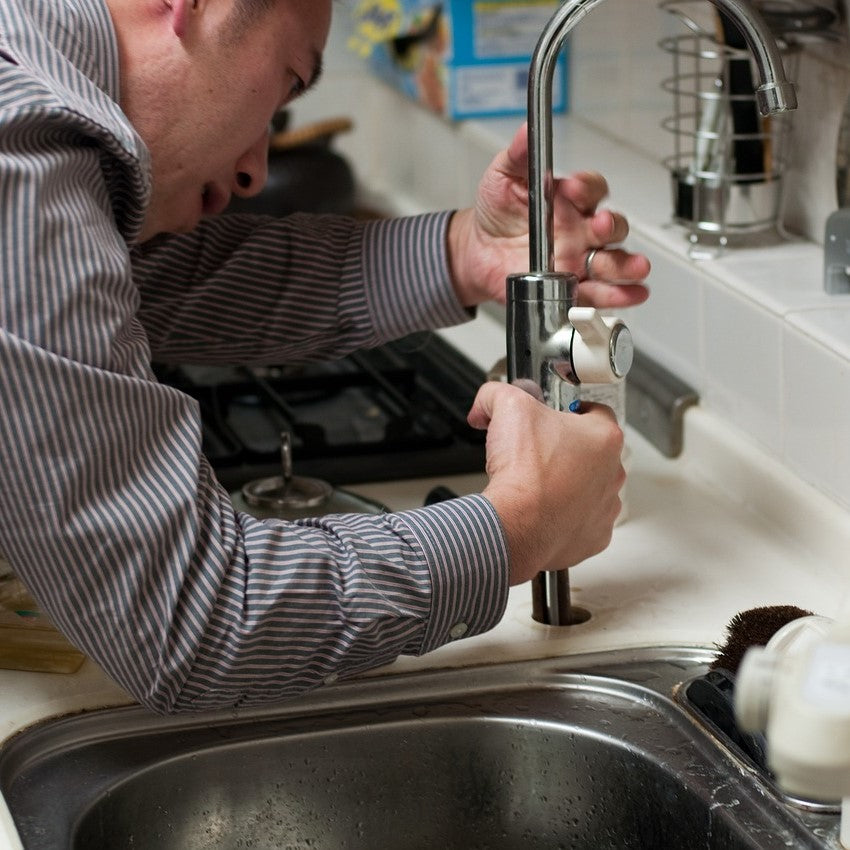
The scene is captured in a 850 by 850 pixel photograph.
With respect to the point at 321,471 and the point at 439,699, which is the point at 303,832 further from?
the point at 321,471

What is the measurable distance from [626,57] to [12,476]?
44.7 inches

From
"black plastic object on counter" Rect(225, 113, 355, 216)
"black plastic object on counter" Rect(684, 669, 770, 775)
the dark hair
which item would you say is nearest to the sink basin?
"black plastic object on counter" Rect(684, 669, 770, 775)

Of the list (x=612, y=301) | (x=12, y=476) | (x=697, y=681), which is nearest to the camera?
(x=12, y=476)

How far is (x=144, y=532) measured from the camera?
0.82m

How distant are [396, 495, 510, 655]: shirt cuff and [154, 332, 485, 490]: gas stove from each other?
38 centimetres

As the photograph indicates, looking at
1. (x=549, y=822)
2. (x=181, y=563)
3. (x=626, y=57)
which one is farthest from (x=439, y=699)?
(x=626, y=57)

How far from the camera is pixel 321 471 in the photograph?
129cm

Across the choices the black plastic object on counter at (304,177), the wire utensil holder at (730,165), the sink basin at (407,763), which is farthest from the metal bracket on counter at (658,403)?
the black plastic object on counter at (304,177)

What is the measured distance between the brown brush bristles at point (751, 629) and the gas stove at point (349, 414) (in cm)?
41

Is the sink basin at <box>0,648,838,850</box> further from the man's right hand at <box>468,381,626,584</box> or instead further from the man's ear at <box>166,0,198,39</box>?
the man's ear at <box>166,0,198,39</box>

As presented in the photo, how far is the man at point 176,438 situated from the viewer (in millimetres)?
796

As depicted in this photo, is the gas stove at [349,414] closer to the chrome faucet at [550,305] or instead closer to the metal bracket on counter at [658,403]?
the metal bracket on counter at [658,403]

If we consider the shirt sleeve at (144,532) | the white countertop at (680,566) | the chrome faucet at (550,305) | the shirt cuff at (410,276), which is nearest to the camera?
the shirt sleeve at (144,532)

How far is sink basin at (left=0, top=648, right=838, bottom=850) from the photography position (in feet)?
3.00
